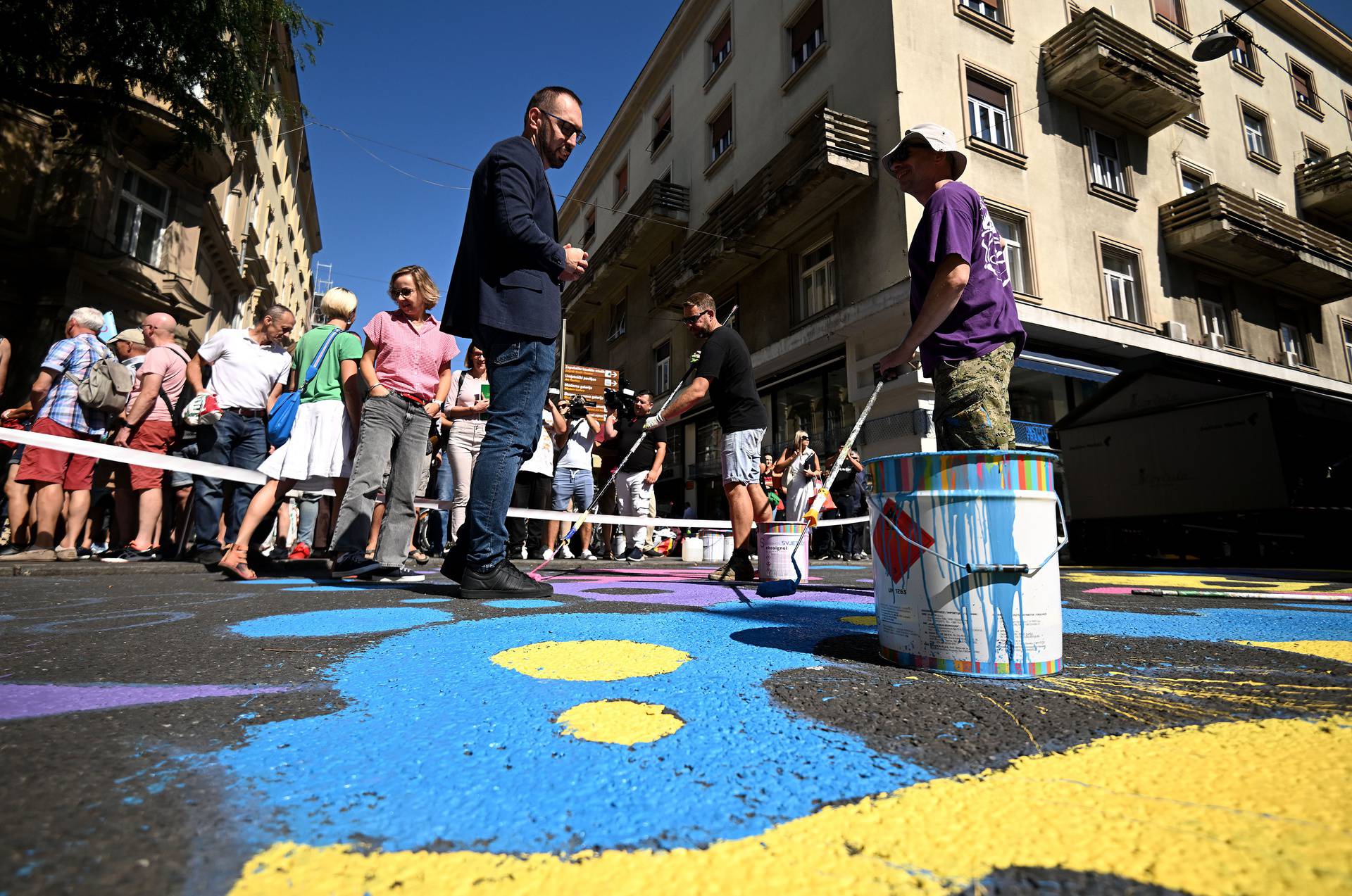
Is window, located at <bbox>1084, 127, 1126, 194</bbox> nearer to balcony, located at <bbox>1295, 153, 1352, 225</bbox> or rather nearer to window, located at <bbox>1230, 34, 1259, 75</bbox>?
window, located at <bbox>1230, 34, 1259, 75</bbox>

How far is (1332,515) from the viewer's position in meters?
6.65

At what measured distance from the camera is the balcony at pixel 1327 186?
1720cm

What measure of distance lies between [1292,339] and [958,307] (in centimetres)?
2203

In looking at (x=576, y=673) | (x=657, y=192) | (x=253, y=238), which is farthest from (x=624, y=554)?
(x=253, y=238)

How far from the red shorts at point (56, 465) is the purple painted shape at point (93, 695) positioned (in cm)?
425

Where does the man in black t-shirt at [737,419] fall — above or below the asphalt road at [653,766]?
above

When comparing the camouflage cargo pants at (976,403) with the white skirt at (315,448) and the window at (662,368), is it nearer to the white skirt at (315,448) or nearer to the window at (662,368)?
the white skirt at (315,448)

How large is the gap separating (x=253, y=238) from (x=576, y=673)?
24.5 meters

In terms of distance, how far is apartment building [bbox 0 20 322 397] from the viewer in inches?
435

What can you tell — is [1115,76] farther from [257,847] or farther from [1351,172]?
[257,847]

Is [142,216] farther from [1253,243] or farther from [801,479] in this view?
[1253,243]

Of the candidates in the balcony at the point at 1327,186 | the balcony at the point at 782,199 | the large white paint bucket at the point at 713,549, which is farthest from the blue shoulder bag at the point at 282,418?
the balcony at the point at 1327,186

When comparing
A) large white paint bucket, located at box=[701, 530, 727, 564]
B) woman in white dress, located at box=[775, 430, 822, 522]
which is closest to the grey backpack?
large white paint bucket, located at box=[701, 530, 727, 564]

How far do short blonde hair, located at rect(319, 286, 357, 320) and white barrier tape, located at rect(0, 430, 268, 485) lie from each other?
4.11 ft
